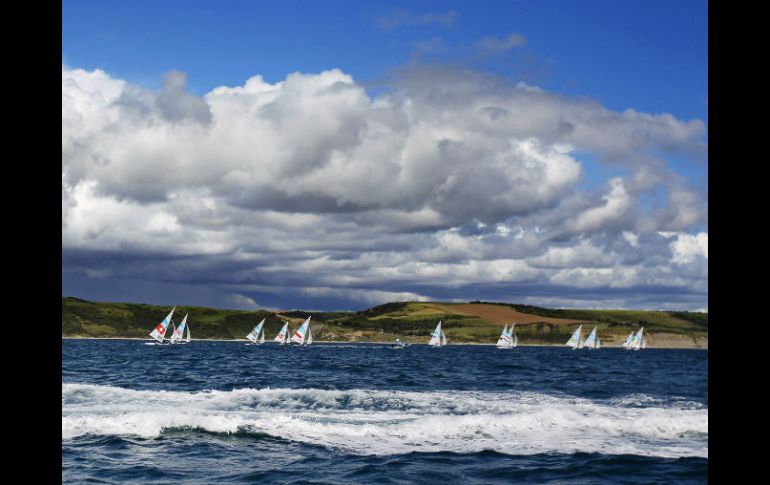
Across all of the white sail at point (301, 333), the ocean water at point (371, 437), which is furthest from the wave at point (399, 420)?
the white sail at point (301, 333)

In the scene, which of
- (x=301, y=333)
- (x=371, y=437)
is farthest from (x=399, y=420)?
(x=301, y=333)

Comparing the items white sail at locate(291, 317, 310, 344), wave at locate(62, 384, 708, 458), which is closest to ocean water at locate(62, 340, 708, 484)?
wave at locate(62, 384, 708, 458)

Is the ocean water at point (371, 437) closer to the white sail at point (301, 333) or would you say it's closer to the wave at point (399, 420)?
the wave at point (399, 420)

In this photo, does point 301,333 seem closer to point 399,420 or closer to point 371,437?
point 399,420

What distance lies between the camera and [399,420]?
106 feet

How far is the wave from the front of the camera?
26.8 m

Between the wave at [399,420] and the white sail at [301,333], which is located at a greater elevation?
the wave at [399,420]

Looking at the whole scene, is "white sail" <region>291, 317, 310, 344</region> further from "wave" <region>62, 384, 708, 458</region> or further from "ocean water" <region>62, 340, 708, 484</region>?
"wave" <region>62, 384, 708, 458</region>

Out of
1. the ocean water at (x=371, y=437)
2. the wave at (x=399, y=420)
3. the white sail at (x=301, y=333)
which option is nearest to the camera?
the ocean water at (x=371, y=437)

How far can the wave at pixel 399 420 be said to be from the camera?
87.8 feet
